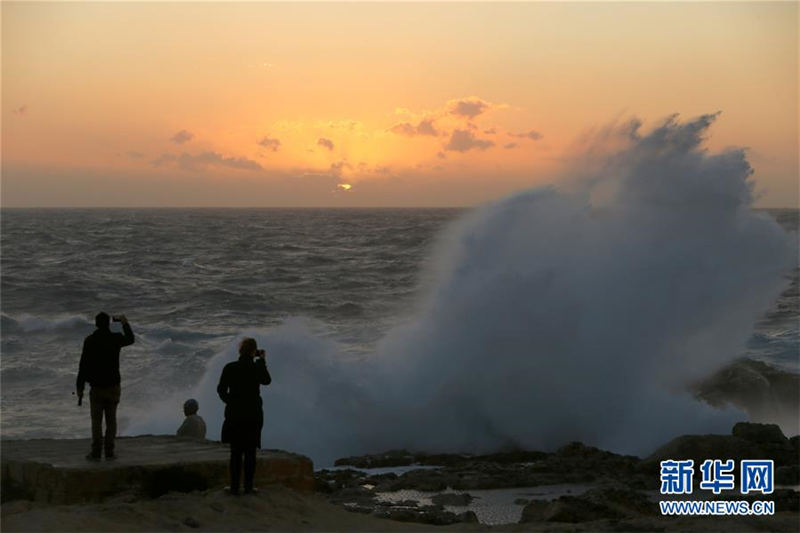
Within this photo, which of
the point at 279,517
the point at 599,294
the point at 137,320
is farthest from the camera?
the point at 137,320

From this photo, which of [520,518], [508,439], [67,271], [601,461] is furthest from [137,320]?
[520,518]

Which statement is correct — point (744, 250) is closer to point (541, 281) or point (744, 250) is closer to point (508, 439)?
point (541, 281)

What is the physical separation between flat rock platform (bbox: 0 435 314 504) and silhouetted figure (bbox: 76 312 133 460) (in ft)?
0.69

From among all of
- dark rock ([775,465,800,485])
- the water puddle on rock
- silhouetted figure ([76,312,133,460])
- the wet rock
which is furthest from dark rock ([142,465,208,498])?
dark rock ([775,465,800,485])

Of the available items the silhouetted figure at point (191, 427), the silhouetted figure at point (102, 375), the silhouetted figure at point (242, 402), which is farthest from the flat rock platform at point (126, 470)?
the silhouetted figure at point (191, 427)

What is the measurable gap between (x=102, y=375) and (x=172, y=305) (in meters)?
20.1

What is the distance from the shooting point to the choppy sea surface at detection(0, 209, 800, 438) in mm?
16656

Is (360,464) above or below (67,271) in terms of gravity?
below

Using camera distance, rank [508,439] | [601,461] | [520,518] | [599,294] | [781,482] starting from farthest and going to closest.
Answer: [599,294]
[508,439]
[601,461]
[781,482]
[520,518]

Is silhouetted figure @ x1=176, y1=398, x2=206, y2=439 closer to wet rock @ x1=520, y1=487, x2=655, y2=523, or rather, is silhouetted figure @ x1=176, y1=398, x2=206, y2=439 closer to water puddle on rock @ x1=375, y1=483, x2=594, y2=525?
water puddle on rock @ x1=375, y1=483, x2=594, y2=525

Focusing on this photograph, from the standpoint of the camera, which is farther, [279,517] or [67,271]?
[67,271]

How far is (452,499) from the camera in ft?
30.9

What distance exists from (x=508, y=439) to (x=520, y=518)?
4924 millimetres

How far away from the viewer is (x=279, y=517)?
6863 mm
